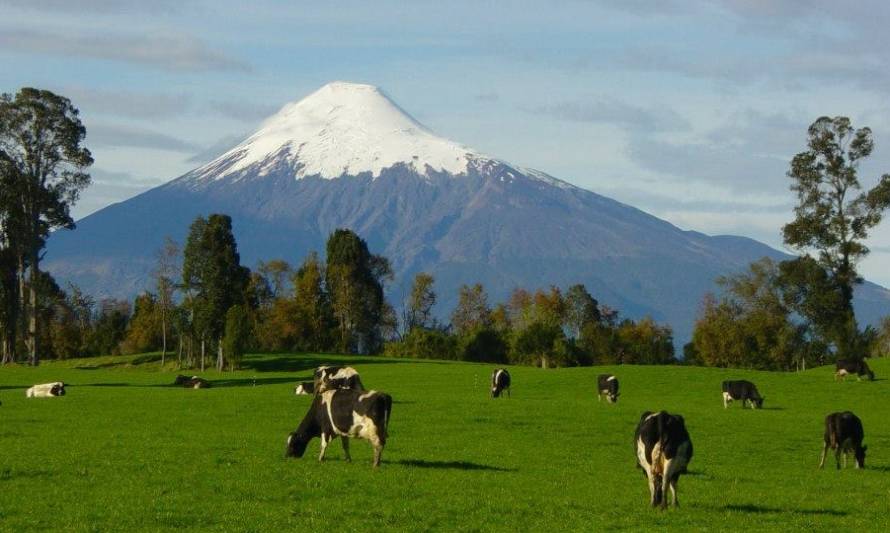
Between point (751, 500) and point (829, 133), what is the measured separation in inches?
2675

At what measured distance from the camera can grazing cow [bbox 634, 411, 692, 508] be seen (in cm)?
1903

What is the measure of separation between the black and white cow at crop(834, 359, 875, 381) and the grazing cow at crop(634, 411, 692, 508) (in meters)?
42.8

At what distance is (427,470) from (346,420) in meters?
1.96

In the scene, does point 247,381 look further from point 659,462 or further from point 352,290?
point 352,290

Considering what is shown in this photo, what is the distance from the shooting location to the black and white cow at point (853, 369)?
5916 centimetres

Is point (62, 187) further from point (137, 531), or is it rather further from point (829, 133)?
point (137, 531)

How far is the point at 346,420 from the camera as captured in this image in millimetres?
24156

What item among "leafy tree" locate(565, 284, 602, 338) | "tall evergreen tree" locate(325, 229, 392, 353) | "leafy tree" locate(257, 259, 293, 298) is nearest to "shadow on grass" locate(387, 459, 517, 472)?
"tall evergreen tree" locate(325, 229, 392, 353)

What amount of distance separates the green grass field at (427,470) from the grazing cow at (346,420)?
0.50 metres

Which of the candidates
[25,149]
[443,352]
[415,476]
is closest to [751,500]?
[415,476]

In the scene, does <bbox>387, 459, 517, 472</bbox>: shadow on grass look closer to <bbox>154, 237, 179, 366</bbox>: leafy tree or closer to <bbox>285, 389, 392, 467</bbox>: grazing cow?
<bbox>285, 389, 392, 467</bbox>: grazing cow

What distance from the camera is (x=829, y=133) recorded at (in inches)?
3314

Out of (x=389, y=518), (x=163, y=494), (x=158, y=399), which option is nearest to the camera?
(x=389, y=518)

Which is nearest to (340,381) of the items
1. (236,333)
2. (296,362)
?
(236,333)
